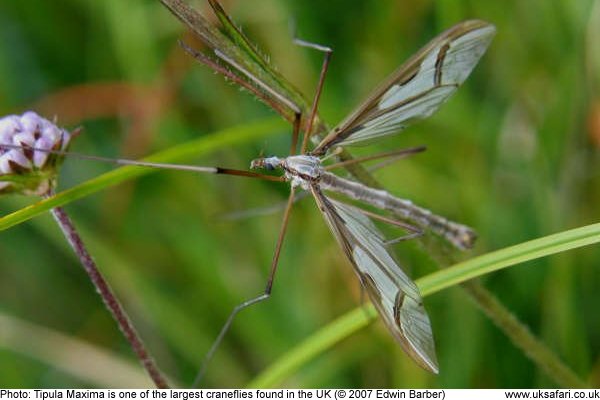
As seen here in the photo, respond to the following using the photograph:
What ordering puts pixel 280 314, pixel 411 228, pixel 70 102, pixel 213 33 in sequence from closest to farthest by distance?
pixel 213 33 < pixel 411 228 < pixel 280 314 < pixel 70 102

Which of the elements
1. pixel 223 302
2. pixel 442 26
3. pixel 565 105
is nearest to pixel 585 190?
pixel 565 105

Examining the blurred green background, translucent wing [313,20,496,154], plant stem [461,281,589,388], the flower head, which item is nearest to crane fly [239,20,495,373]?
translucent wing [313,20,496,154]

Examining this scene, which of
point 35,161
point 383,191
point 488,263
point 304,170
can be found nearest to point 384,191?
point 383,191

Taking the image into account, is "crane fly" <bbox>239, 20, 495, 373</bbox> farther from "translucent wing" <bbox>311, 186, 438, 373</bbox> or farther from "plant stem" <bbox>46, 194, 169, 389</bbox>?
"plant stem" <bbox>46, 194, 169, 389</bbox>

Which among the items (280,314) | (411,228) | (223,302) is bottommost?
(411,228)

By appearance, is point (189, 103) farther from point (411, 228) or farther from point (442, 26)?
point (411, 228)

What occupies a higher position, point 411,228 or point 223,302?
point 223,302
